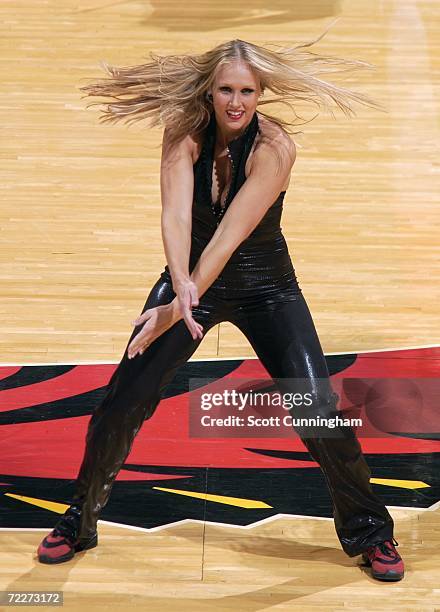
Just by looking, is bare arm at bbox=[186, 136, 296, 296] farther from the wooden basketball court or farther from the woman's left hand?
the wooden basketball court

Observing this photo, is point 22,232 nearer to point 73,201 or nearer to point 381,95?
point 73,201

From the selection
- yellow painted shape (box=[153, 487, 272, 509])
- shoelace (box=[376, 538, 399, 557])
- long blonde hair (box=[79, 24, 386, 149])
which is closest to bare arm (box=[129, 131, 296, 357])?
long blonde hair (box=[79, 24, 386, 149])

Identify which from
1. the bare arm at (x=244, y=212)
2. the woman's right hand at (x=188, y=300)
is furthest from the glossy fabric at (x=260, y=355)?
the woman's right hand at (x=188, y=300)

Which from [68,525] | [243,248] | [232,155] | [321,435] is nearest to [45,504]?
[68,525]

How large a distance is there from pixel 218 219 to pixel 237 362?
1.79 m

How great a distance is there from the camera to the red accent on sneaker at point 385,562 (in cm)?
495

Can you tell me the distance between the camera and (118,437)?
16.0 ft

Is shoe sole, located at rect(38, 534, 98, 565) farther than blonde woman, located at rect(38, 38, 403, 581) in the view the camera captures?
Yes

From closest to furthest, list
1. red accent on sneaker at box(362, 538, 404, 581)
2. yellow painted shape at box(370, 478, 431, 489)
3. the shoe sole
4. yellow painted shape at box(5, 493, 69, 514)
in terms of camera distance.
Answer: red accent on sneaker at box(362, 538, 404, 581) < the shoe sole < yellow painted shape at box(5, 493, 69, 514) < yellow painted shape at box(370, 478, 431, 489)

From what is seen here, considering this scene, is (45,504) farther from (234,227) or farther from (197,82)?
(197,82)

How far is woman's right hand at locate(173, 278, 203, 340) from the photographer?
15.0 ft

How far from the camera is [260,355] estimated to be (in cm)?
498

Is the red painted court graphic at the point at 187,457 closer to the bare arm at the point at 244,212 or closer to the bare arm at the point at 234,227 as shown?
the bare arm at the point at 234,227

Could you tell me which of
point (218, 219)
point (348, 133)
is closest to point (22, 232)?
point (348, 133)
